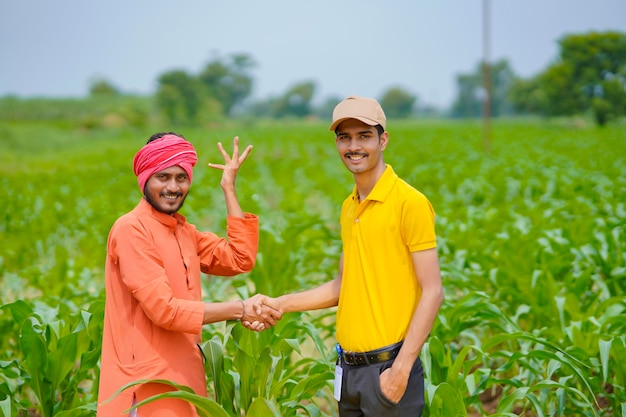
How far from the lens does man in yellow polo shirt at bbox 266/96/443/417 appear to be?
2.28 metres

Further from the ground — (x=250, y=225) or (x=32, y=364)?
(x=250, y=225)

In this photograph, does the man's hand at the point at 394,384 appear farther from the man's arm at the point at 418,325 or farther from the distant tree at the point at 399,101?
the distant tree at the point at 399,101

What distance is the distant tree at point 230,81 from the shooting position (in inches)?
4582

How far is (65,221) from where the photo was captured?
355 inches

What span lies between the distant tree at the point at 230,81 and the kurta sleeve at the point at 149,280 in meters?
115

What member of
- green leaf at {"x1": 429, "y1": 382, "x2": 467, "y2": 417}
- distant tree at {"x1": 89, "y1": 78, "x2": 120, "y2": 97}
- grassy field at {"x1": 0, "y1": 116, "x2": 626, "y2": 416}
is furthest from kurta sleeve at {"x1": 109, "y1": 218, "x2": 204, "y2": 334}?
distant tree at {"x1": 89, "y1": 78, "x2": 120, "y2": 97}

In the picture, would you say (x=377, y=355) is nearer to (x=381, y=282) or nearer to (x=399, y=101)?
(x=381, y=282)

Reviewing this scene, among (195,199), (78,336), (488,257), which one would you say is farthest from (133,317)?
(195,199)

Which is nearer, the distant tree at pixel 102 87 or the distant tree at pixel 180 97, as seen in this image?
the distant tree at pixel 180 97

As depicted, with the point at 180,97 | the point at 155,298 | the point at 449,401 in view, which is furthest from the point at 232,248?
the point at 180,97

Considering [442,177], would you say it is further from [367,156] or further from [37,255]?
[367,156]

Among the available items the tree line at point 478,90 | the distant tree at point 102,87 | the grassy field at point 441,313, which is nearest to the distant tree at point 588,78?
the tree line at point 478,90

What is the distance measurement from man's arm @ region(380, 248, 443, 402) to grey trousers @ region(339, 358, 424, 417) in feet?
0.12

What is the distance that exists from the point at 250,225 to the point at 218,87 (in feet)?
389
